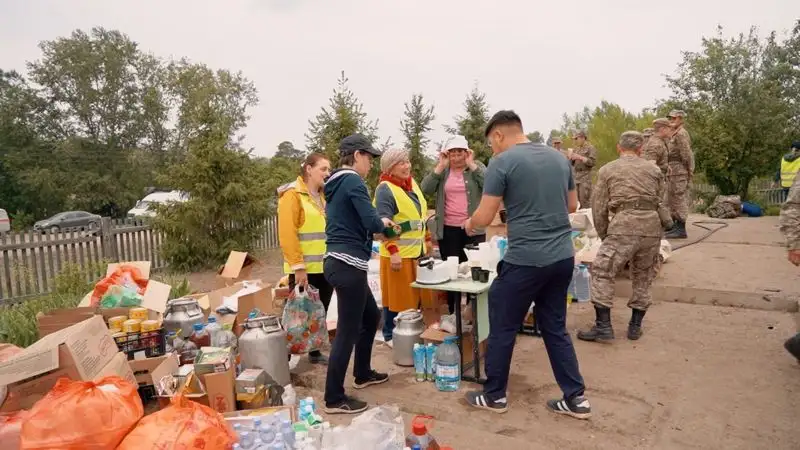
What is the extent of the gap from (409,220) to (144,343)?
225 centimetres

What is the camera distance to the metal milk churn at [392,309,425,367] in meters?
4.45

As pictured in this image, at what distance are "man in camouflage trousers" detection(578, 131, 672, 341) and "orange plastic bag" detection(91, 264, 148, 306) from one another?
4097 mm

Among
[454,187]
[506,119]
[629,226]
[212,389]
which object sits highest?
[506,119]

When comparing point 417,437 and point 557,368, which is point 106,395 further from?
point 557,368

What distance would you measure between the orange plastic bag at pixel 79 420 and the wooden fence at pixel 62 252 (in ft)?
15.2

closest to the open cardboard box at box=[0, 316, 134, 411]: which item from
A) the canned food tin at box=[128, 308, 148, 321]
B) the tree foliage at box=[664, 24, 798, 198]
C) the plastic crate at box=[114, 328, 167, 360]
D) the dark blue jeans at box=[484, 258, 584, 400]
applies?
the plastic crate at box=[114, 328, 167, 360]

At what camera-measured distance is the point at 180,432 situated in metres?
2.55

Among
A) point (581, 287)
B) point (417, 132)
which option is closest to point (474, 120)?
point (417, 132)

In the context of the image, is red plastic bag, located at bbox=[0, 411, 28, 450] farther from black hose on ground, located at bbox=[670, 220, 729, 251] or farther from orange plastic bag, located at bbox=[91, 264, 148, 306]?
black hose on ground, located at bbox=[670, 220, 729, 251]

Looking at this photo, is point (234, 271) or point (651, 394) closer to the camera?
point (651, 394)

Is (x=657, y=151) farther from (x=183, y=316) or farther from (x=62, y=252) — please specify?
(x=62, y=252)

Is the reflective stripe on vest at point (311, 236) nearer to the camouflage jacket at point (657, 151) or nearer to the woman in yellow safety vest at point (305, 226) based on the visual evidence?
A: the woman in yellow safety vest at point (305, 226)

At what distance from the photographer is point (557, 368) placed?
3471mm

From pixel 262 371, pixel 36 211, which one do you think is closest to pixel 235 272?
pixel 262 371
